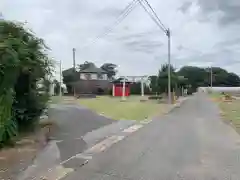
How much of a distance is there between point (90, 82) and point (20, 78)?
67.0 meters

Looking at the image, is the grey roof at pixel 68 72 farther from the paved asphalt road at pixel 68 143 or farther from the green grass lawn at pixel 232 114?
A: the paved asphalt road at pixel 68 143

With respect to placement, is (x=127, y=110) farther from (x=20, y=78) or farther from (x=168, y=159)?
(x=168, y=159)

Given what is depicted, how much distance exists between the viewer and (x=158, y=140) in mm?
13492

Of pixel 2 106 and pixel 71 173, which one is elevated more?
pixel 2 106

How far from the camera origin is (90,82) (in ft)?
262

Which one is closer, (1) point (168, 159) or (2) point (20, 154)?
(1) point (168, 159)

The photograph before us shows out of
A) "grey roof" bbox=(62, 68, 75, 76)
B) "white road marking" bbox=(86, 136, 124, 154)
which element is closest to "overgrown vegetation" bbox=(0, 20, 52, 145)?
"white road marking" bbox=(86, 136, 124, 154)

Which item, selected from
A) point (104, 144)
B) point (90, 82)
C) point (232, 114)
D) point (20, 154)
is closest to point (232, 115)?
point (232, 114)

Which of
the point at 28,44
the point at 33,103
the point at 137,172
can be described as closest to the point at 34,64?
the point at 28,44

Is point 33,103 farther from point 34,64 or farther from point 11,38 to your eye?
point 11,38

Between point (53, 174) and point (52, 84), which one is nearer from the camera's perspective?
point (53, 174)

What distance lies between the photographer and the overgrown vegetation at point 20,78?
1030cm

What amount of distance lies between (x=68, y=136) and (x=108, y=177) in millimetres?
6476

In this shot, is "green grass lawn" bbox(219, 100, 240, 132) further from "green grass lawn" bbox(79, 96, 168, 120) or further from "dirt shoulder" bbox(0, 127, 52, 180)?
"dirt shoulder" bbox(0, 127, 52, 180)
